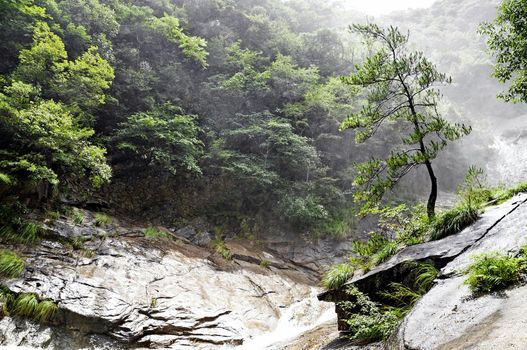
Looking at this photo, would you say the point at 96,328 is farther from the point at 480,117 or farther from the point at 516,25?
the point at 480,117

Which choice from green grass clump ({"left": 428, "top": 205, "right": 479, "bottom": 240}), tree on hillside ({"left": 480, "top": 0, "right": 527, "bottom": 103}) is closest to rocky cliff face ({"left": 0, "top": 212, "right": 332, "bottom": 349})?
green grass clump ({"left": 428, "top": 205, "right": 479, "bottom": 240})

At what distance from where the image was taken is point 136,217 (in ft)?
45.9

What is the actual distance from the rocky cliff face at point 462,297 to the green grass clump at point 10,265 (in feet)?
25.9

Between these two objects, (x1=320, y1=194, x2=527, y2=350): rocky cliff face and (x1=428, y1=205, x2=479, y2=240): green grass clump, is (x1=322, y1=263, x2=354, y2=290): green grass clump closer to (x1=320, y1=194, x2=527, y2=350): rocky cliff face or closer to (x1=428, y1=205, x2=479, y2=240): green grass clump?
(x1=320, y1=194, x2=527, y2=350): rocky cliff face

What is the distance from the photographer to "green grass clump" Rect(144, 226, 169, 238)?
12341 millimetres

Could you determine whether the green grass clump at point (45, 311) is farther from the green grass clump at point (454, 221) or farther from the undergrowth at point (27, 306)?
the green grass clump at point (454, 221)

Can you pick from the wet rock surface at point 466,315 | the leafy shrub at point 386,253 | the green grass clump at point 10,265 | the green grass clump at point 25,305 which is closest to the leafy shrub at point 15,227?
the green grass clump at point 10,265

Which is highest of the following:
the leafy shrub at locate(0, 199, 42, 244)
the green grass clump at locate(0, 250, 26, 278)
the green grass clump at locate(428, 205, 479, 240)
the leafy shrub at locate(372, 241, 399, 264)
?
the leafy shrub at locate(0, 199, 42, 244)

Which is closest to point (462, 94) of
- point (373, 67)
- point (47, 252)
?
point (373, 67)

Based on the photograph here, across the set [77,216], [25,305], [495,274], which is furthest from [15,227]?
[495,274]

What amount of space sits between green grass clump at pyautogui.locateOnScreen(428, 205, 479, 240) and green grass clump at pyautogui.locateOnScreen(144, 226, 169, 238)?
973 cm

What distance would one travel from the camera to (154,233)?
12500 millimetres

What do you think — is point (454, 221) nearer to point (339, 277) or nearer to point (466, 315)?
point (339, 277)

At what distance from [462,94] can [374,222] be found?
100 ft
